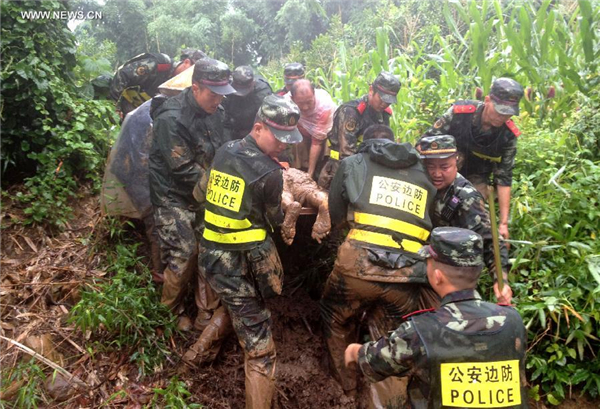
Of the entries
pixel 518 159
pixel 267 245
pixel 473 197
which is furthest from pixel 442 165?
pixel 518 159

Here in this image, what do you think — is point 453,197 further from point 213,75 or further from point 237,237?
point 213,75

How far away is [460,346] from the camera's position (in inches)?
73.5

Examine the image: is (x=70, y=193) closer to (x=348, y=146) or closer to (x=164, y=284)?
(x=164, y=284)

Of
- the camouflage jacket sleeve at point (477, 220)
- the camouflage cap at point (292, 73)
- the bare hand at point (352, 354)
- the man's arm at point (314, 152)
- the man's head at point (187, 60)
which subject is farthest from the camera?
the camouflage cap at point (292, 73)

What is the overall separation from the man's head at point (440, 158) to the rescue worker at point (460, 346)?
101 centimetres

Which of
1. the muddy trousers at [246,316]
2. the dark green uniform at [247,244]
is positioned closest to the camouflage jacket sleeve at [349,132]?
the dark green uniform at [247,244]

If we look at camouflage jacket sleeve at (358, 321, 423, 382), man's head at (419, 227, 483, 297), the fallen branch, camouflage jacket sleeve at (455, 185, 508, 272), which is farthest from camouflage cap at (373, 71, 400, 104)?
the fallen branch

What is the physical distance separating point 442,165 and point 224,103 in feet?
7.91

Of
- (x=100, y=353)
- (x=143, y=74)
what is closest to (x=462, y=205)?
(x=100, y=353)

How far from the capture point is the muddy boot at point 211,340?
10.5 feet

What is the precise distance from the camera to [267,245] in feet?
9.49

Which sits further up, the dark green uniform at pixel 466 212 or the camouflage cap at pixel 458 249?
the camouflage cap at pixel 458 249

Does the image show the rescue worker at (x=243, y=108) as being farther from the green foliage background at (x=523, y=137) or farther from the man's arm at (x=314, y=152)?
the green foliage background at (x=523, y=137)

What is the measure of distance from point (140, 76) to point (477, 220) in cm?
381
